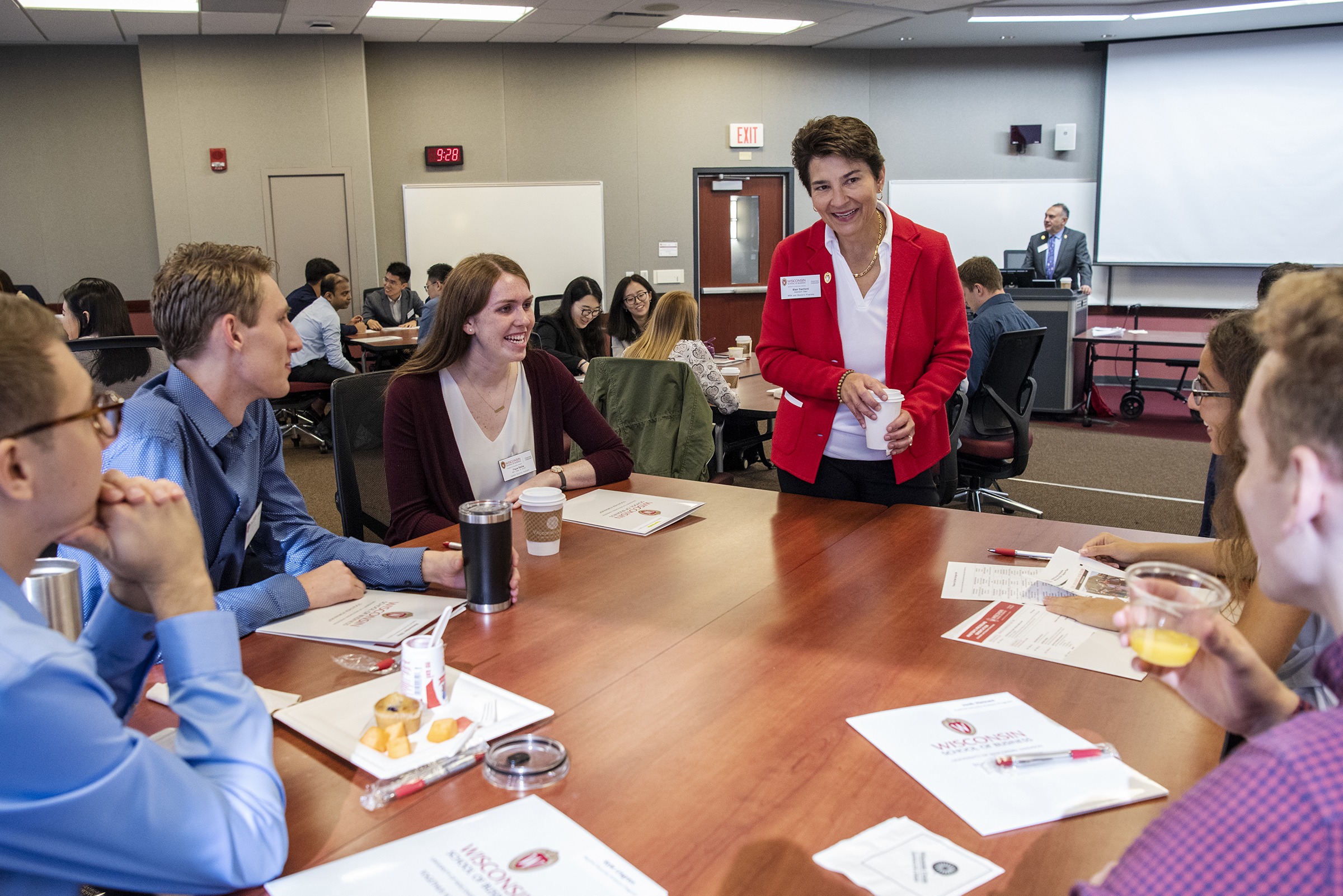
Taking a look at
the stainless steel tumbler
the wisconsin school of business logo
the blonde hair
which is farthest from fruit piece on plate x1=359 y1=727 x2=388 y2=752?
the blonde hair

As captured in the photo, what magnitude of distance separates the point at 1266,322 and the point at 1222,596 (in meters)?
0.28

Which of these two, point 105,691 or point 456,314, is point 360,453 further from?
point 105,691

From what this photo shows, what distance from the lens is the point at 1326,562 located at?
2.55 feet

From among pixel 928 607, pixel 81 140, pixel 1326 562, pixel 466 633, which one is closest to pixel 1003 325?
pixel 928 607

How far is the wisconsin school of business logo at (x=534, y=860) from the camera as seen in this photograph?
93cm

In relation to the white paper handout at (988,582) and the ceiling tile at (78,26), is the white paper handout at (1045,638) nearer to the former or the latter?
the white paper handout at (988,582)

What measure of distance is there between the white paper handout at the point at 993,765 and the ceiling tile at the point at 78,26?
8.05 metres

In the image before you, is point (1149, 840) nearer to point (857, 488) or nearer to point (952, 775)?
point (952, 775)

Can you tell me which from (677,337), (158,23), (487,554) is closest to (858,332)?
(487,554)

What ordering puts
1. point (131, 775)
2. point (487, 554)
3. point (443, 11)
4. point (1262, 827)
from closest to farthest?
point (1262, 827)
point (131, 775)
point (487, 554)
point (443, 11)

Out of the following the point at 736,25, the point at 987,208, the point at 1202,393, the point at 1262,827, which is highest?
the point at 736,25

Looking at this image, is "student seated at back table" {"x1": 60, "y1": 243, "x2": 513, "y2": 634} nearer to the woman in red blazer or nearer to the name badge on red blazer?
the woman in red blazer

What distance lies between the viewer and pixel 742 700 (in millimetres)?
1288

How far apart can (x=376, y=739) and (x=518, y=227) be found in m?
8.27
